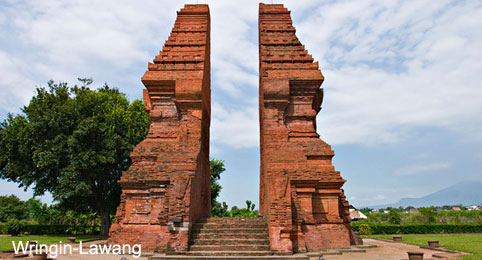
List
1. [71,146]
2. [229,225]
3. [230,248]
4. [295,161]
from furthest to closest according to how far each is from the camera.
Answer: [71,146] → [295,161] → [229,225] → [230,248]

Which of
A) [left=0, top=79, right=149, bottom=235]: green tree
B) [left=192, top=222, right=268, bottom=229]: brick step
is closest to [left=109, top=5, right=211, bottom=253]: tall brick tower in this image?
[left=192, top=222, right=268, bottom=229]: brick step

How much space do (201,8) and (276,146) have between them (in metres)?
7.23

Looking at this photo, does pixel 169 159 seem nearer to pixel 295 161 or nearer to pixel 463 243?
pixel 295 161

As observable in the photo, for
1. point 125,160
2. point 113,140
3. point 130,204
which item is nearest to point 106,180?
point 125,160

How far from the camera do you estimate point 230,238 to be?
10.3 metres

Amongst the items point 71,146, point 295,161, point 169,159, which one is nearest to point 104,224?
point 71,146

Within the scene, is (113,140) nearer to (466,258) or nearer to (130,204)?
(130,204)

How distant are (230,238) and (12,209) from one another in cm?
3698

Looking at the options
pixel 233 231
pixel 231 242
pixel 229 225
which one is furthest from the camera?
pixel 229 225

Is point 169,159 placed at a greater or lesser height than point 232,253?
greater

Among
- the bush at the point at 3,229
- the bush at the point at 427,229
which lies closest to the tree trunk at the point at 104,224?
the bush at the point at 3,229

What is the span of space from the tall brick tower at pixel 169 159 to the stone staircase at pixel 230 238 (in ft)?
1.49

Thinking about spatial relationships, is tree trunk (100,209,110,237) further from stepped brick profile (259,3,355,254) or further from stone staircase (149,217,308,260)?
stepped brick profile (259,3,355,254)

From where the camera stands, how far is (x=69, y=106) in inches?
739
